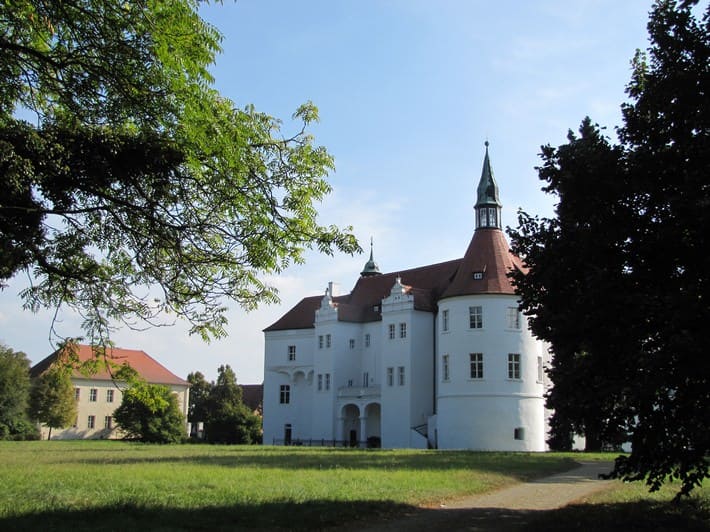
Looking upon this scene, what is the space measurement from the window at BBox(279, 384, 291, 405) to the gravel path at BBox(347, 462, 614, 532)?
4330 centimetres

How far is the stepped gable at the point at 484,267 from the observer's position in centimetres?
4828

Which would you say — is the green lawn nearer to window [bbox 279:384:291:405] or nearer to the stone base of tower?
the stone base of tower

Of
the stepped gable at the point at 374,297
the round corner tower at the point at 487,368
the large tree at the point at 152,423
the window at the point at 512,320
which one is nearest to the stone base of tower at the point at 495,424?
the round corner tower at the point at 487,368

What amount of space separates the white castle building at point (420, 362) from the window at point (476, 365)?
68 mm

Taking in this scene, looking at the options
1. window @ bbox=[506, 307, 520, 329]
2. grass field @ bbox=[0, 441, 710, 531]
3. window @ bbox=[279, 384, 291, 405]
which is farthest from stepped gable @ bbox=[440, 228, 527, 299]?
grass field @ bbox=[0, 441, 710, 531]

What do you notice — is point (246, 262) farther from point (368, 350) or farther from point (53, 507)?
point (368, 350)

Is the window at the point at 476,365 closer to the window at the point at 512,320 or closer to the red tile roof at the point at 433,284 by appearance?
the window at the point at 512,320

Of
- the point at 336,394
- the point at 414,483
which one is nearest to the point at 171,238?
the point at 414,483

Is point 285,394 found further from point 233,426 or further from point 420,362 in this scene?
point 420,362

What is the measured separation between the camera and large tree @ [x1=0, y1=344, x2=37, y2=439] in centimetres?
6325

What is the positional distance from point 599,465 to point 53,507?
2158 cm

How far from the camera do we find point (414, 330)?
5281 cm

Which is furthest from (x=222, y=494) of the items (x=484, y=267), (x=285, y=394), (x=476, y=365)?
(x=285, y=394)

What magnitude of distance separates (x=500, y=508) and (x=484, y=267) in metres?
35.3
